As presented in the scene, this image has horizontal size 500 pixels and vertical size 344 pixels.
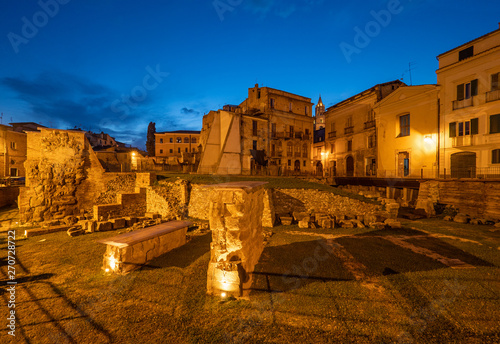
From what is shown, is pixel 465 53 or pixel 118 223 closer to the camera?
pixel 118 223

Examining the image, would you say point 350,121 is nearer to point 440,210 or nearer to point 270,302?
point 440,210

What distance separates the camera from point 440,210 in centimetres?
1508

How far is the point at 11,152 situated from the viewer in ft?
91.9

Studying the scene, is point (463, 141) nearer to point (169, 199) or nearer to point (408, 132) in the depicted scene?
point (408, 132)

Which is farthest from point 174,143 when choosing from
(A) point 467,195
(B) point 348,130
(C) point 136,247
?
(A) point 467,195

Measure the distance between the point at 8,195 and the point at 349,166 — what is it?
38.9 metres

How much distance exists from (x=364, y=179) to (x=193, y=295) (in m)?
19.5

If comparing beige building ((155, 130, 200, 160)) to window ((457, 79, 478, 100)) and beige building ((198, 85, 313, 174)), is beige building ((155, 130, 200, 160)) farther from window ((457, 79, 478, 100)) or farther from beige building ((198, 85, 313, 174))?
window ((457, 79, 478, 100))

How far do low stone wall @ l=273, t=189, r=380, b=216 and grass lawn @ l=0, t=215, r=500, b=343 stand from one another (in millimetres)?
5902

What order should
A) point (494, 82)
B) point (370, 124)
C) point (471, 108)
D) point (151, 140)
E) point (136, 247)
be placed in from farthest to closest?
point (151, 140)
point (370, 124)
point (471, 108)
point (494, 82)
point (136, 247)

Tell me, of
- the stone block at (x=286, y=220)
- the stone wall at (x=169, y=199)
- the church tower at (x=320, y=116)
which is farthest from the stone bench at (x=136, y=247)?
the church tower at (x=320, y=116)

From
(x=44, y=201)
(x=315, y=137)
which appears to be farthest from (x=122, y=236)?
(x=315, y=137)

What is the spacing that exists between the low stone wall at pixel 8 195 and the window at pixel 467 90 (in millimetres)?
43233

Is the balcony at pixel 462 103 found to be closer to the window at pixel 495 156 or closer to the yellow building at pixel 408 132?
the yellow building at pixel 408 132
